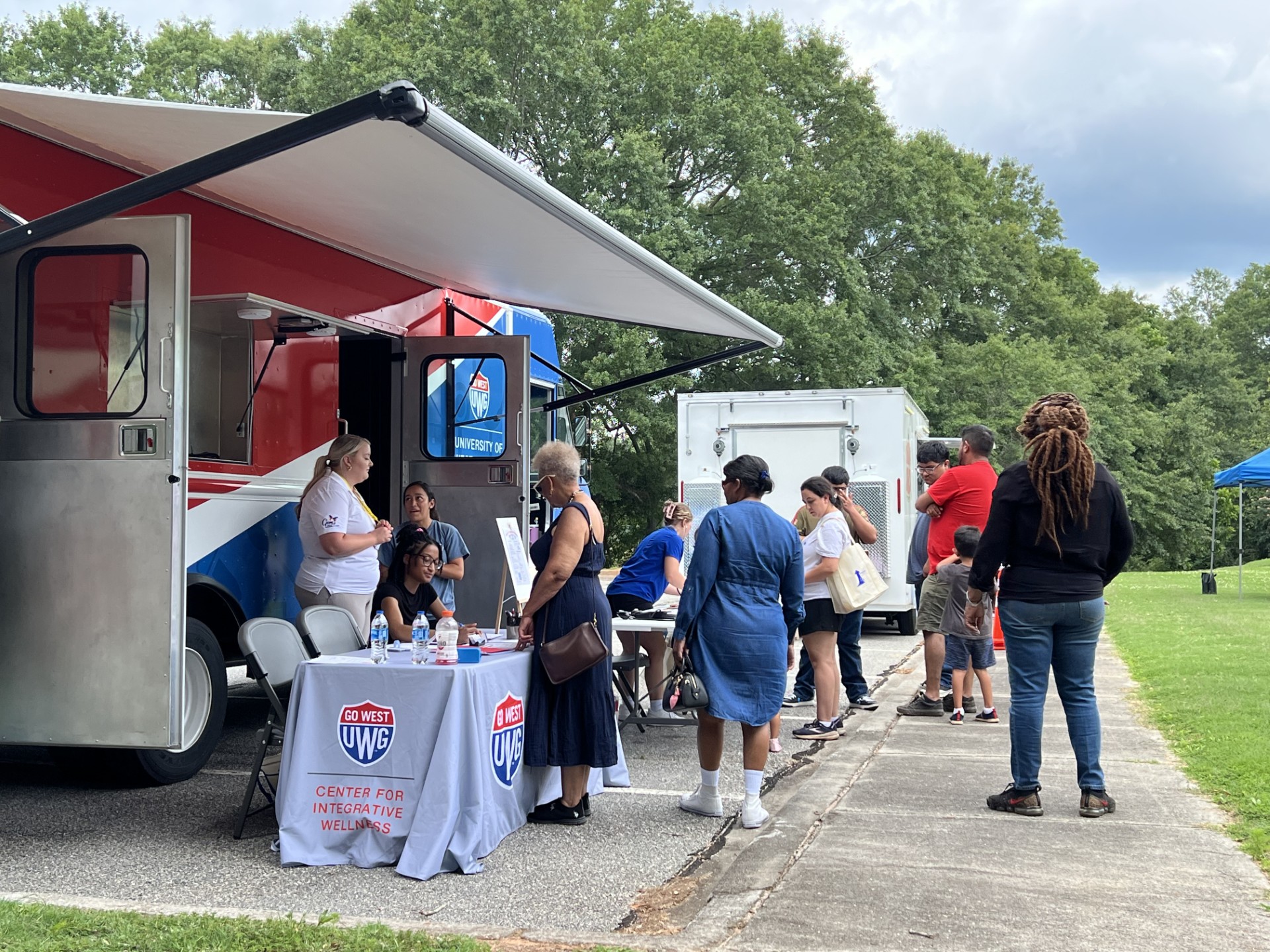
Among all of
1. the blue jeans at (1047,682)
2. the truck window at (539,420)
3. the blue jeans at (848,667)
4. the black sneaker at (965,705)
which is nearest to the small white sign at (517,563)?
the blue jeans at (1047,682)

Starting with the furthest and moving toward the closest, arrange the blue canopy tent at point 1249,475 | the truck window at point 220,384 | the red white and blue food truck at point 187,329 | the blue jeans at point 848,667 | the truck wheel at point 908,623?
1. the blue canopy tent at point 1249,475
2. the truck wheel at point 908,623
3. the blue jeans at point 848,667
4. the truck window at point 220,384
5. the red white and blue food truck at point 187,329

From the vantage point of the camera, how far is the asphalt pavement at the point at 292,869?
419 cm

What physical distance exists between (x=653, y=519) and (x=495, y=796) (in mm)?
20258

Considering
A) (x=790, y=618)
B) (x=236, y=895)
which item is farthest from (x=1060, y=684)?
(x=236, y=895)

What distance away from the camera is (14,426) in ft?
17.2

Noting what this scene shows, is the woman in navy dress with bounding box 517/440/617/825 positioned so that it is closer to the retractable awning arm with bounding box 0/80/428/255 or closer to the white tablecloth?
the white tablecloth

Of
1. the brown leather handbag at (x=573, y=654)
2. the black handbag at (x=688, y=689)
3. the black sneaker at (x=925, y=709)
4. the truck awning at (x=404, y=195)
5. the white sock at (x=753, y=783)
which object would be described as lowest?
the black sneaker at (x=925, y=709)

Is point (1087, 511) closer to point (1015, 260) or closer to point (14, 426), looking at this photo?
point (14, 426)

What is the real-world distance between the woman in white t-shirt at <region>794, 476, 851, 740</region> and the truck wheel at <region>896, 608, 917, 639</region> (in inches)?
268

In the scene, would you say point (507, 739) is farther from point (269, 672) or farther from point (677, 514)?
point (677, 514)

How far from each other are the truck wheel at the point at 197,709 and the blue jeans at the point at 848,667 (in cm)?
366

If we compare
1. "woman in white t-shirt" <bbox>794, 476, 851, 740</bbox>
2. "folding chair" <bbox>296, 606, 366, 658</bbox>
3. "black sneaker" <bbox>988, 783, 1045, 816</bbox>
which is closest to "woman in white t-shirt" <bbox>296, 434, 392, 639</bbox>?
"folding chair" <bbox>296, 606, 366, 658</bbox>

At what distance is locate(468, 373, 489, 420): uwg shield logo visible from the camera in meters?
8.95

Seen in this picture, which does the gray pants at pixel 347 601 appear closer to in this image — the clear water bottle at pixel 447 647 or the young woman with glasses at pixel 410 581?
the young woman with glasses at pixel 410 581
